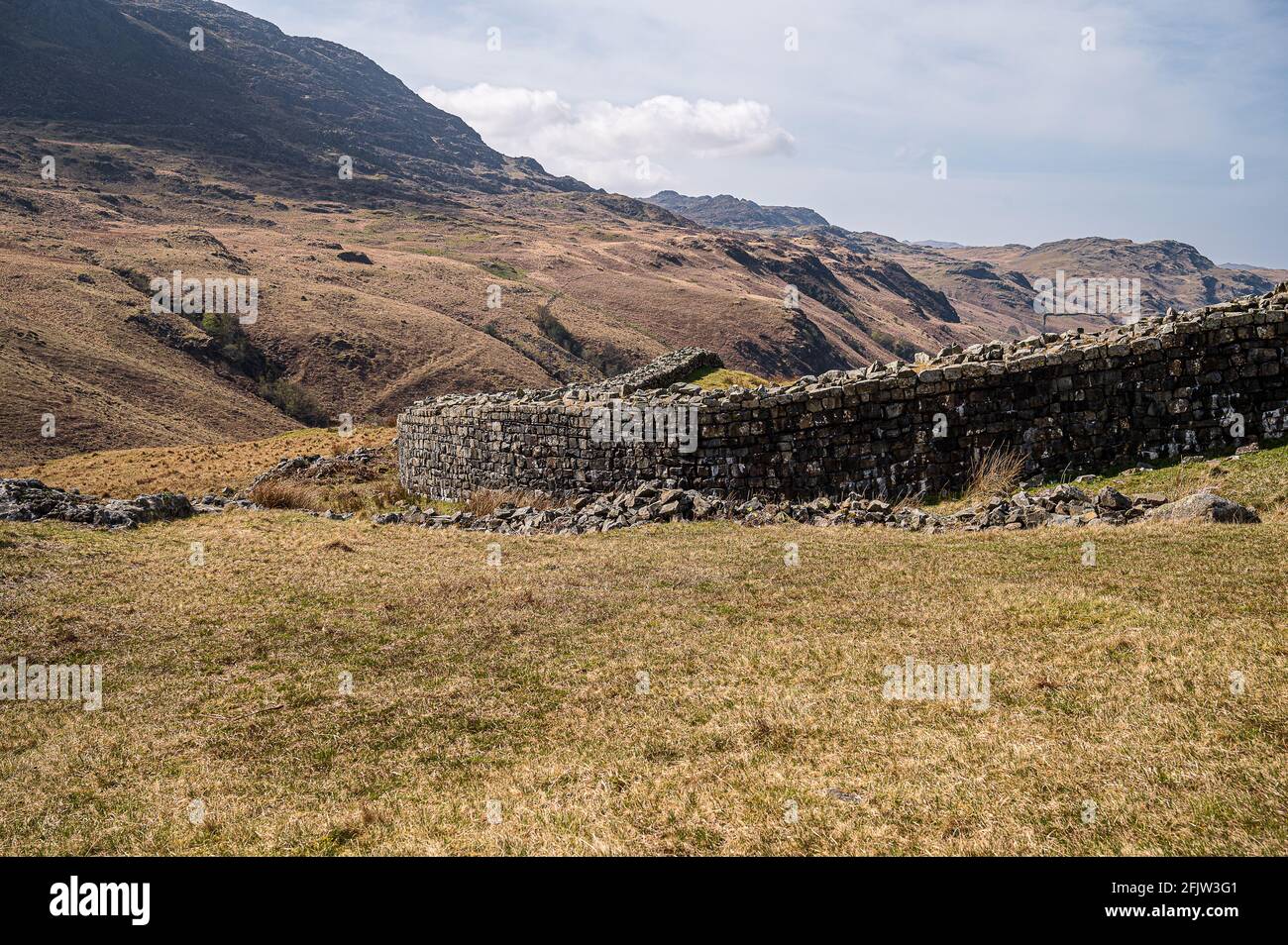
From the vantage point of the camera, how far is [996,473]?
46.2ft

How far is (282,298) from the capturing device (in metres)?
71.1

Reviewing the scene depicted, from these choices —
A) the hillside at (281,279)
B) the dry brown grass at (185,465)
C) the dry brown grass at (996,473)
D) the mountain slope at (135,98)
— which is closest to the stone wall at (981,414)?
the dry brown grass at (996,473)

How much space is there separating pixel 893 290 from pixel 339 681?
19973 centimetres

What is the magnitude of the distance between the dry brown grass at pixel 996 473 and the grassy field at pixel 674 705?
270 centimetres

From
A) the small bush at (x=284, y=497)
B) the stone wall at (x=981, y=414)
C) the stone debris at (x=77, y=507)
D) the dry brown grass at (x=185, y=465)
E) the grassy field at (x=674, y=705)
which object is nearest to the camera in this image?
the grassy field at (x=674, y=705)

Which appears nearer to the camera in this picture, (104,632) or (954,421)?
(104,632)

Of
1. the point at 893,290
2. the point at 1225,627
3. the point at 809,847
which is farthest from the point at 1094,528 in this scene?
the point at 893,290

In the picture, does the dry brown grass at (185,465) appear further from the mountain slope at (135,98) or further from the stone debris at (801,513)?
the mountain slope at (135,98)

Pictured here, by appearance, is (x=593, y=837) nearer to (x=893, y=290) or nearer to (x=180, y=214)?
(x=180, y=214)

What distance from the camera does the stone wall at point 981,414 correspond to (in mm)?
13469

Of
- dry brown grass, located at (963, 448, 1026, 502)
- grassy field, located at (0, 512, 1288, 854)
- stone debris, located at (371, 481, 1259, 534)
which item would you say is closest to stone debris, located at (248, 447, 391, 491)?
stone debris, located at (371, 481, 1259, 534)

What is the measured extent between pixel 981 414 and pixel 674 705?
9863 millimetres

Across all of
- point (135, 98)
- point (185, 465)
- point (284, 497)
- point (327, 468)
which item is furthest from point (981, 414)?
point (135, 98)

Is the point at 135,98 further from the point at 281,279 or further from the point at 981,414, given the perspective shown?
the point at 981,414
